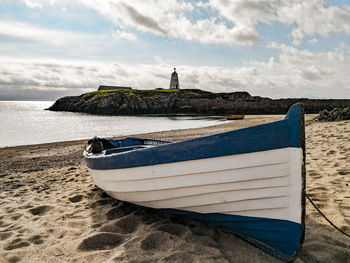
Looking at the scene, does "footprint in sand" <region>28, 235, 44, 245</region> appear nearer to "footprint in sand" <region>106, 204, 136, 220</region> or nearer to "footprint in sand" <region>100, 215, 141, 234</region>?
"footprint in sand" <region>100, 215, 141, 234</region>

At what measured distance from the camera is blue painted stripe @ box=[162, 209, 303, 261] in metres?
2.70

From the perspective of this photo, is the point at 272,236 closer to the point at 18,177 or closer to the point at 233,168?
the point at 233,168

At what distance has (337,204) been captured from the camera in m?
3.81

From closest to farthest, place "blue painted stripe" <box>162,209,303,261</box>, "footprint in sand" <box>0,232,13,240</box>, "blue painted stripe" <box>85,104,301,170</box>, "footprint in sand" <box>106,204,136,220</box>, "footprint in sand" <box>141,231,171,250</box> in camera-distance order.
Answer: "blue painted stripe" <box>85,104,301,170</box>, "blue painted stripe" <box>162,209,303,261</box>, "footprint in sand" <box>141,231,171,250</box>, "footprint in sand" <box>0,232,13,240</box>, "footprint in sand" <box>106,204,136,220</box>

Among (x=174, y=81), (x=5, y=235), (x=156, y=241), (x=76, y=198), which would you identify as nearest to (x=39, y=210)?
(x=76, y=198)

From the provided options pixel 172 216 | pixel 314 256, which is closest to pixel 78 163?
pixel 172 216

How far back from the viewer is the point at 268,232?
9.41 feet

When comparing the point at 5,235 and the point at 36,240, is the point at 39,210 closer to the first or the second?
the point at 5,235

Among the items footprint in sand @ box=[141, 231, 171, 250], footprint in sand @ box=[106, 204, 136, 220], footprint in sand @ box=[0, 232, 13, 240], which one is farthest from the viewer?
footprint in sand @ box=[106, 204, 136, 220]

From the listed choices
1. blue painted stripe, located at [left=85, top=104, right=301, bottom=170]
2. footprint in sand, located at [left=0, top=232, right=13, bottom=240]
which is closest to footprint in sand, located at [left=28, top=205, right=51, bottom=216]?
footprint in sand, located at [left=0, top=232, right=13, bottom=240]

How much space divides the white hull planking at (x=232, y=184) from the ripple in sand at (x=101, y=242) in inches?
28.4

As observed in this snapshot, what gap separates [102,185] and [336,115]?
15843 millimetres

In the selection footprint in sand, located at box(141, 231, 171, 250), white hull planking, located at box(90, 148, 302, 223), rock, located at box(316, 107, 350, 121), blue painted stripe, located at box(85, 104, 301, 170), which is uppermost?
rock, located at box(316, 107, 350, 121)

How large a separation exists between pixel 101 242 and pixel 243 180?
6.98 feet
